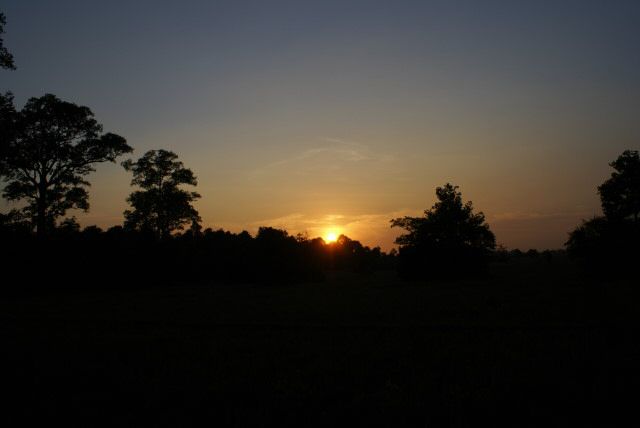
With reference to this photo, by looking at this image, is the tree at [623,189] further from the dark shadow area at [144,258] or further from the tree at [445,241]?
the dark shadow area at [144,258]

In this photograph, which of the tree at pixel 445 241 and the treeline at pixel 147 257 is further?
the tree at pixel 445 241

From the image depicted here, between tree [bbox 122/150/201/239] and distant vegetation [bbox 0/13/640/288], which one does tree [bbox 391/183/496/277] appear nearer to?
distant vegetation [bbox 0/13/640/288]

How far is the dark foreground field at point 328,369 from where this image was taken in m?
6.52

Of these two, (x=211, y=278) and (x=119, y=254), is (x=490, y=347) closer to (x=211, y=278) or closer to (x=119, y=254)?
(x=119, y=254)

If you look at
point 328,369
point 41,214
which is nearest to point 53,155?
point 41,214

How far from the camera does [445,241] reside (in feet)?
157

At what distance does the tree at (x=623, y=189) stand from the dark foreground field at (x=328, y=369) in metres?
25.8

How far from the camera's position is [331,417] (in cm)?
635

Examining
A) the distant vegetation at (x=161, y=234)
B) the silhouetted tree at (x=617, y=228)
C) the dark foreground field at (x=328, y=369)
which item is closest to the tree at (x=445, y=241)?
the distant vegetation at (x=161, y=234)

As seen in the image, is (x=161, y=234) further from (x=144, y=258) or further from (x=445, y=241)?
(x=445, y=241)

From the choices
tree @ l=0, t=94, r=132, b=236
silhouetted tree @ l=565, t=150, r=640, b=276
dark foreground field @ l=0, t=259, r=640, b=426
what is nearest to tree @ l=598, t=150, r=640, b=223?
silhouetted tree @ l=565, t=150, r=640, b=276

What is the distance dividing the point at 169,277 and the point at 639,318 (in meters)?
35.7

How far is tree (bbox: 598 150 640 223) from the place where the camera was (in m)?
37.5

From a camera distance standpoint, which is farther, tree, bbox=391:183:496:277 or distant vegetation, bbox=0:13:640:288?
tree, bbox=391:183:496:277
